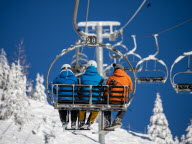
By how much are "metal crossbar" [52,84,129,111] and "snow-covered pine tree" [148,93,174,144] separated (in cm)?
3320

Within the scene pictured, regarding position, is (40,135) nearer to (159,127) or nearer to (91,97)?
(91,97)

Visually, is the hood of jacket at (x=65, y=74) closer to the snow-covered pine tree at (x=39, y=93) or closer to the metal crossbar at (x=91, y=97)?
the metal crossbar at (x=91, y=97)

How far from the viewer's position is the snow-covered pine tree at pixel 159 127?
124ft

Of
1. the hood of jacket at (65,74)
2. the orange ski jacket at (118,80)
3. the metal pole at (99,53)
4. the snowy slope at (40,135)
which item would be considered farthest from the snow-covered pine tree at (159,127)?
the hood of jacket at (65,74)

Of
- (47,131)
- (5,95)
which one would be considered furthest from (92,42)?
(5,95)

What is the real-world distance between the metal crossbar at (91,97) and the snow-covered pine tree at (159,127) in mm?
33197

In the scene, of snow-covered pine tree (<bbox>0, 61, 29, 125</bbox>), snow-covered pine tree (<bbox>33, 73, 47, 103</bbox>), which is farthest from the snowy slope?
snow-covered pine tree (<bbox>33, 73, 47, 103</bbox>)

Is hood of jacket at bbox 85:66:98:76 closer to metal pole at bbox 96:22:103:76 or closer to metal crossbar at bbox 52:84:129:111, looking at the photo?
metal crossbar at bbox 52:84:129:111

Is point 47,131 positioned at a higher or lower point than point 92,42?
lower

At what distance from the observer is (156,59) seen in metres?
13.4

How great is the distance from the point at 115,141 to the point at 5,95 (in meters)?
10.4

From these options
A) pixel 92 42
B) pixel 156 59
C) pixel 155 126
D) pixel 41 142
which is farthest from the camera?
pixel 155 126

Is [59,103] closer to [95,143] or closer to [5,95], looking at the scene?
[95,143]

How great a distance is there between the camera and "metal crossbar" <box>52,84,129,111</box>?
605cm
